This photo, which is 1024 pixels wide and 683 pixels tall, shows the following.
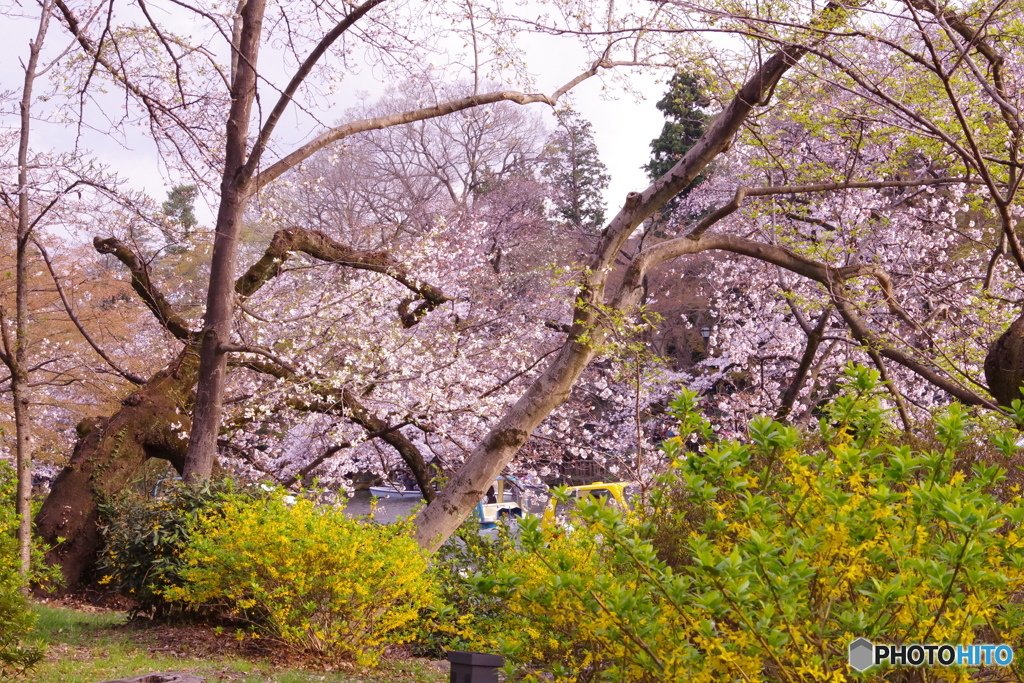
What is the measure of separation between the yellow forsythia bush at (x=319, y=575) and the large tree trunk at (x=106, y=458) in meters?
3.52

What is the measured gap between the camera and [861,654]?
2.63 meters

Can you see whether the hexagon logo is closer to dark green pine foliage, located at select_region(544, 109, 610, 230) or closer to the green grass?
the green grass

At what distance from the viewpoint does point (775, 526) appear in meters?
2.84

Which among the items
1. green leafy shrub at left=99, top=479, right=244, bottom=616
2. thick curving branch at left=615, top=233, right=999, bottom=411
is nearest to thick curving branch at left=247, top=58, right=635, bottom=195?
thick curving branch at left=615, top=233, right=999, bottom=411

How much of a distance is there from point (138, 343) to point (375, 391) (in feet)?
32.9

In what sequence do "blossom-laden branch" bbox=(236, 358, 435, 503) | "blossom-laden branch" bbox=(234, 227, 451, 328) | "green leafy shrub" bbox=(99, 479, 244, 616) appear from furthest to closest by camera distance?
"blossom-laden branch" bbox=(234, 227, 451, 328) → "blossom-laden branch" bbox=(236, 358, 435, 503) → "green leafy shrub" bbox=(99, 479, 244, 616)

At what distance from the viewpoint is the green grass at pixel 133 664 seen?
5520mm

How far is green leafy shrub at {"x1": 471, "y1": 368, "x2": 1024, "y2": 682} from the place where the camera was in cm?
246

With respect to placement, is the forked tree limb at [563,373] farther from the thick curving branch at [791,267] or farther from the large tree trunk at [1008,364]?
the large tree trunk at [1008,364]

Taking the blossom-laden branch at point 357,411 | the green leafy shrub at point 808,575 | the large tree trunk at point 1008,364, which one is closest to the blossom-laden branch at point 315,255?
the blossom-laden branch at point 357,411

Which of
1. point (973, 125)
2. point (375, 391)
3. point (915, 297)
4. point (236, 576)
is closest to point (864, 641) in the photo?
point (236, 576)

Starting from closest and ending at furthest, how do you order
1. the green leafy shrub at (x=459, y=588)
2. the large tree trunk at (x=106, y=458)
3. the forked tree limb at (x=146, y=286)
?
the green leafy shrub at (x=459, y=588) < the large tree trunk at (x=106, y=458) < the forked tree limb at (x=146, y=286)

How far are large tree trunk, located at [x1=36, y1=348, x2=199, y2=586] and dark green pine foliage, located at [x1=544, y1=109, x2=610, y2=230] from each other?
62.2 feet

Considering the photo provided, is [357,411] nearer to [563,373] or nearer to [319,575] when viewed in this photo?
[563,373]
